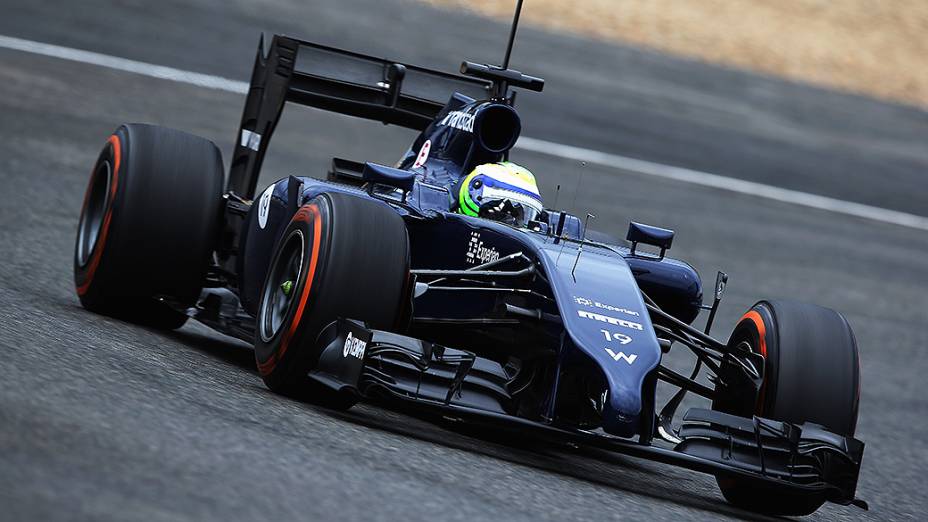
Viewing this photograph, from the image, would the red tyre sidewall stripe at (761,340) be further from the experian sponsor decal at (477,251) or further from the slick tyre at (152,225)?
the slick tyre at (152,225)

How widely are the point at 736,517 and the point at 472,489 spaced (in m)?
1.44

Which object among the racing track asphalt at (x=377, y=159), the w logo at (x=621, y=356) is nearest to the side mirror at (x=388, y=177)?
the racing track asphalt at (x=377, y=159)

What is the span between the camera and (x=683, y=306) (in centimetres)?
780

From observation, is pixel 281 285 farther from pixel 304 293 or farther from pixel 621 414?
pixel 621 414

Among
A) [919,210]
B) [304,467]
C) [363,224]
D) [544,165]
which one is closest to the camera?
[304,467]

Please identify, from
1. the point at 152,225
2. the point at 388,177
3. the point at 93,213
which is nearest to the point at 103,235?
the point at 152,225

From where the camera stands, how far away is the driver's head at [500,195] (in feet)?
25.2

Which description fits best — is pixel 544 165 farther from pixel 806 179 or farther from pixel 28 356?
pixel 28 356

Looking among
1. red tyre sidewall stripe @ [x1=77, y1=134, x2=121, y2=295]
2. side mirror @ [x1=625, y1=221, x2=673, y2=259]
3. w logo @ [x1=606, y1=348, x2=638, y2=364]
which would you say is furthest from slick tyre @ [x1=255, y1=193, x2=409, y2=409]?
red tyre sidewall stripe @ [x1=77, y1=134, x2=121, y2=295]

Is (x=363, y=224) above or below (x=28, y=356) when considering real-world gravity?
above

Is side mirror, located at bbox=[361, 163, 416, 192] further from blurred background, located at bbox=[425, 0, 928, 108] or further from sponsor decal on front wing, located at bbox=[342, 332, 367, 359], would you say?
blurred background, located at bbox=[425, 0, 928, 108]

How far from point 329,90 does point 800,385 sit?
359 centimetres

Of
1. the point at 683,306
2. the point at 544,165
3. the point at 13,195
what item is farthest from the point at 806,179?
the point at 683,306

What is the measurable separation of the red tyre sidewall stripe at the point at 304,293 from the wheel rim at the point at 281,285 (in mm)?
125
